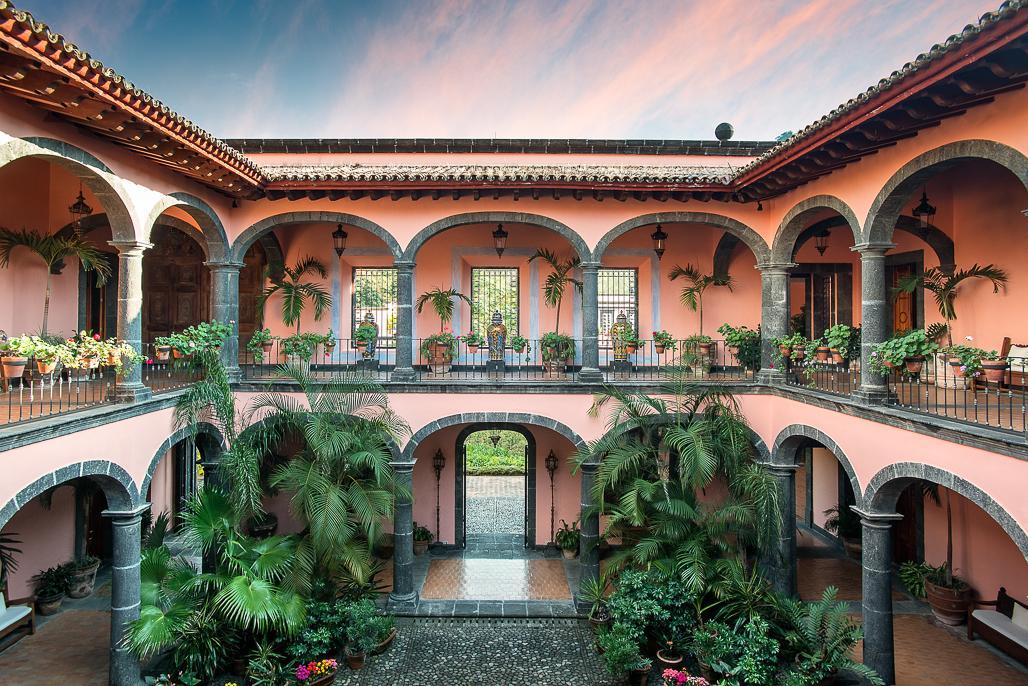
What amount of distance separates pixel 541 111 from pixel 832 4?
1192 cm

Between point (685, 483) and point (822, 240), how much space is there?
660 cm

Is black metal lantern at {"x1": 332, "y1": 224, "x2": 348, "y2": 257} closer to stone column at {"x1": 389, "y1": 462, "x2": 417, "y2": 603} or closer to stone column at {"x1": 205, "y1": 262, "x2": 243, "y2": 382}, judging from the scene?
stone column at {"x1": 205, "y1": 262, "x2": 243, "y2": 382}

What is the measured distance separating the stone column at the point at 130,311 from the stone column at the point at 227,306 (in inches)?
87.1

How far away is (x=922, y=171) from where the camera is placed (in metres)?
6.98

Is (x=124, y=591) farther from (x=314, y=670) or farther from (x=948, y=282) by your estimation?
(x=948, y=282)

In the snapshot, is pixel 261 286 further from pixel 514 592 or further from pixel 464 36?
pixel 464 36

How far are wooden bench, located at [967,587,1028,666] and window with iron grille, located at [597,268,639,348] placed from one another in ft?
26.3

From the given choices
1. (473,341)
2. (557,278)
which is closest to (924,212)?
(557,278)

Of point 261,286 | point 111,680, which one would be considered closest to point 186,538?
point 111,680

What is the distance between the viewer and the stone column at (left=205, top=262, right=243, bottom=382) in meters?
10.4

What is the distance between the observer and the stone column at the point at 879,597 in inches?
293

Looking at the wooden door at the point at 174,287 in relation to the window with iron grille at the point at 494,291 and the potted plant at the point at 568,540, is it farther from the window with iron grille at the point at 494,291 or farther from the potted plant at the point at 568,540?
the potted plant at the point at 568,540

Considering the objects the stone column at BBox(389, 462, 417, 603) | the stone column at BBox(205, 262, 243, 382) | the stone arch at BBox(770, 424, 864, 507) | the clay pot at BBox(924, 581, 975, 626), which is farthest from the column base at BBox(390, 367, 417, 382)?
A: the clay pot at BBox(924, 581, 975, 626)

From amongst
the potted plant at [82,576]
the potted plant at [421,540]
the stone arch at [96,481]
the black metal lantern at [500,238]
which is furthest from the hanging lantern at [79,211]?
the potted plant at [421,540]
